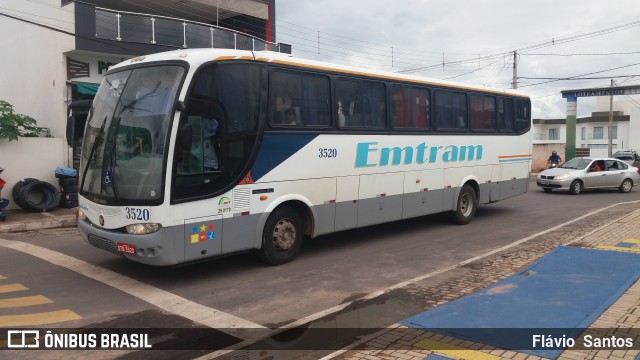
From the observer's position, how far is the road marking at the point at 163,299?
5.45 meters

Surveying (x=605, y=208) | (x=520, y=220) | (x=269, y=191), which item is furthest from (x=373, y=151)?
(x=605, y=208)

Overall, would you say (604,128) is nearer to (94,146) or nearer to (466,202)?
(466,202)

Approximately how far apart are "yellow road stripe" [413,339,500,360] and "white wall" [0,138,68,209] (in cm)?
1297

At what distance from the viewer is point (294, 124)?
8.16 m

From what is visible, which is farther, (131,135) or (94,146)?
(94,146)

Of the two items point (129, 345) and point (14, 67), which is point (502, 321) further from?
point (14, 67)

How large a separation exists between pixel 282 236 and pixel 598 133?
210ft

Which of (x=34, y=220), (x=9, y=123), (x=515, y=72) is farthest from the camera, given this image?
(x=515, y=72)

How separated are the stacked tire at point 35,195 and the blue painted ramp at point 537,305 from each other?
11.7m

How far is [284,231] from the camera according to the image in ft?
26.7

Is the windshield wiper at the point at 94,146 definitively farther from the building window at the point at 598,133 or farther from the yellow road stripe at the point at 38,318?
the building window at the point at 598,133

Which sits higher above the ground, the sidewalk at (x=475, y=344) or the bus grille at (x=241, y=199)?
the bus grille at (x=241, y=199)

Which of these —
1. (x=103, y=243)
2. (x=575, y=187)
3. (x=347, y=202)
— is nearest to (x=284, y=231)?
(x=347, y=202)

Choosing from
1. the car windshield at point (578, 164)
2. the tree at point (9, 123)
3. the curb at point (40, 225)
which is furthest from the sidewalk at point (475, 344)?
the car windshield at point (578, 164)
